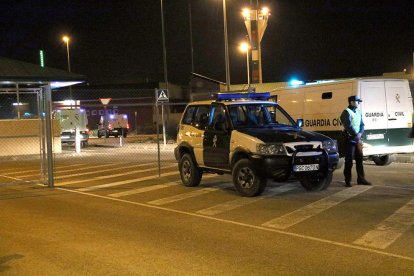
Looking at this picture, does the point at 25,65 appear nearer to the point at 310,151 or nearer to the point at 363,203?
the point at 310,151

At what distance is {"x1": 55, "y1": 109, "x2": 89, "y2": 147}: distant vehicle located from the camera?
89.4 ft

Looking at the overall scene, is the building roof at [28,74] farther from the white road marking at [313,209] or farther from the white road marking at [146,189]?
the white road marking at [313,209]

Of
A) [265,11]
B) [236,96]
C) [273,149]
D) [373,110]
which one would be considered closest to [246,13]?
[265,11]

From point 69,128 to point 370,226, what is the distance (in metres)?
22.9

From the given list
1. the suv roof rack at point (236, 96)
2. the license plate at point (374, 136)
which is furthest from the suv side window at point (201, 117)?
the license plate at point (374, 136)

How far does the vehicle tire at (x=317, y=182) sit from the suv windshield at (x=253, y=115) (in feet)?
4.31

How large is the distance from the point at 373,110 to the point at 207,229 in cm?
756

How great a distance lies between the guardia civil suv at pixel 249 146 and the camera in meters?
10.6

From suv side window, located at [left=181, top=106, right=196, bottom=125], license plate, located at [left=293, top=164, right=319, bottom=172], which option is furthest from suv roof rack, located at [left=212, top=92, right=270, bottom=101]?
license plate, located at [left=293, top=164, right=319, bottom=172]

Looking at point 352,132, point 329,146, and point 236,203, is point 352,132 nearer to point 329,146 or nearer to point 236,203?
point 329,146

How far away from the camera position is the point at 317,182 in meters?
11.6

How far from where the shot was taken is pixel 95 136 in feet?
153

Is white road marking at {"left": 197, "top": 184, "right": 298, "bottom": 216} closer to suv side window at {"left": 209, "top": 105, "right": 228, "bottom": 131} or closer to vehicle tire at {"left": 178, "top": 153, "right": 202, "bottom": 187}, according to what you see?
suv side window at {"left": 209, "top": 105, "right": 228, "bottom": 131}

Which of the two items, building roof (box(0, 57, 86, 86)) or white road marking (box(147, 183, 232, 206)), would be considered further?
building roof (box(0, 57, 86, 86))
